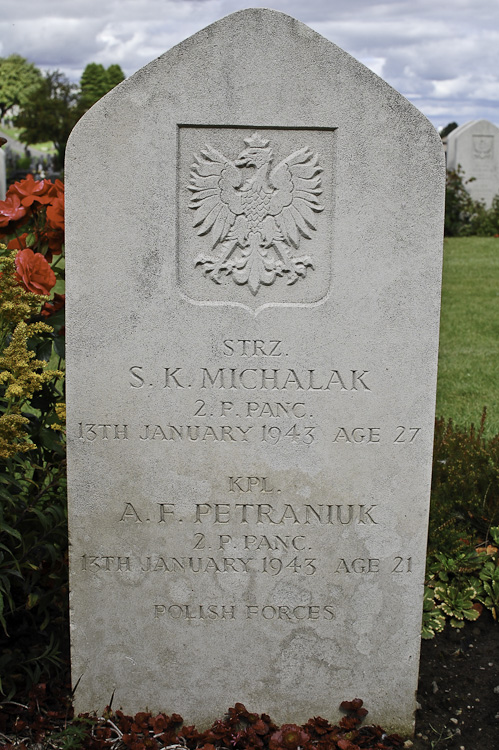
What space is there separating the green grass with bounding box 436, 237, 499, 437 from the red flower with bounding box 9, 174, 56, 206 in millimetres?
4037

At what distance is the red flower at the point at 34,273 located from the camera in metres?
3.17

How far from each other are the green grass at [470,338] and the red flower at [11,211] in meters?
4.10

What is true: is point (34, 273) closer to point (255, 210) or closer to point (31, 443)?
point (31, 443)

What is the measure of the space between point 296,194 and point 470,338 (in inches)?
279

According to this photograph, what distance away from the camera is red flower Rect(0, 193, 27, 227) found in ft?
11.2

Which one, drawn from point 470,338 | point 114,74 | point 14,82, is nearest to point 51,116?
point 470,338

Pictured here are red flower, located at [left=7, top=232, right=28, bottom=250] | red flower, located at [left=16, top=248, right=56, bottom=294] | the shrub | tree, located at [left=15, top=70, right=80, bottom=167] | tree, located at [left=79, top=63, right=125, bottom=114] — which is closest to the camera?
the shrub

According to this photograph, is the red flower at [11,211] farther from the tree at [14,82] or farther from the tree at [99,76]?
the tree at [14,82]

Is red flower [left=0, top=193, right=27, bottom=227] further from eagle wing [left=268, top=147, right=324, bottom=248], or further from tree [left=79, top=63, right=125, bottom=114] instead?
tree [left=79, top=63, right=125, bottom=114]

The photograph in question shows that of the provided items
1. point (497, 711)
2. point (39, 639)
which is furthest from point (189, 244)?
point (497, 711)

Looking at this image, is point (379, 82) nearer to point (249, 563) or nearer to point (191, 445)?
point (191, 445)

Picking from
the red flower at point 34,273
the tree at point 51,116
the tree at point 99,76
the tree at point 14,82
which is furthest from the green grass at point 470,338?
the tree at point 14,82

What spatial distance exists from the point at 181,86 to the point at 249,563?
183 cm

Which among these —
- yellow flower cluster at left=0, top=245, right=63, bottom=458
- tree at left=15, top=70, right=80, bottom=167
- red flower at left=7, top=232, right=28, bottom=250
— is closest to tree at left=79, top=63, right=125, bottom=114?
tree at left=15, top=70, right=80, bottom=167
